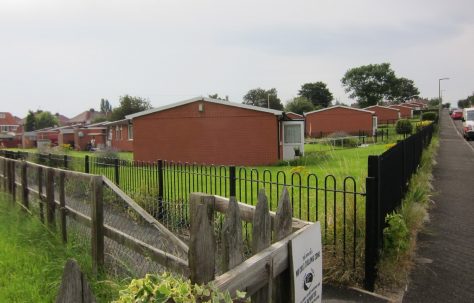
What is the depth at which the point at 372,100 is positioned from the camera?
106 m

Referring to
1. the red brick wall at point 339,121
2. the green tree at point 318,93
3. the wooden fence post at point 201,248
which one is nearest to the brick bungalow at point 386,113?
the red brick wall at point 339,121

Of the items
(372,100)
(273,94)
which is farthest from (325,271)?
(372,100)

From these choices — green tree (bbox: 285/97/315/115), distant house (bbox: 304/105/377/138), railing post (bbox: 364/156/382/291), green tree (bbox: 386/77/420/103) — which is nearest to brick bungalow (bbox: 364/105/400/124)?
green tree (bbox: 285/97/315/115)

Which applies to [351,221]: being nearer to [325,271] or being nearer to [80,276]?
[325,271]

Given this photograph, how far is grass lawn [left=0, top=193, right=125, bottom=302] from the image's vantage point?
4.14 meters

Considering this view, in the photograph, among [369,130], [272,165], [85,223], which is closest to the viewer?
[85,223]

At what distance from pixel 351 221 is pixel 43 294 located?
343 centimetres

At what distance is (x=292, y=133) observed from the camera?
2597 centimetres

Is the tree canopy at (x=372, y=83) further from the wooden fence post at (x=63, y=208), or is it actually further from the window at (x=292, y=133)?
the wooden fence post at (x=63, y=208)

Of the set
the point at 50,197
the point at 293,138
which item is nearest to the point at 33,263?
the point at 50,197

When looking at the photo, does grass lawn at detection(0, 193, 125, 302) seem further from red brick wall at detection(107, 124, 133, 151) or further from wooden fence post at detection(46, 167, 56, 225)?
red brick wall at detection(107, 124, 133, 151)

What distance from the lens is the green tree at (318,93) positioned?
322ft

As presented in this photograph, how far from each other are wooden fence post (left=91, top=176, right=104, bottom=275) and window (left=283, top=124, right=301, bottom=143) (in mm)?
21957

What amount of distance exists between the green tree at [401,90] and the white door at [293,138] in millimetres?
88725
